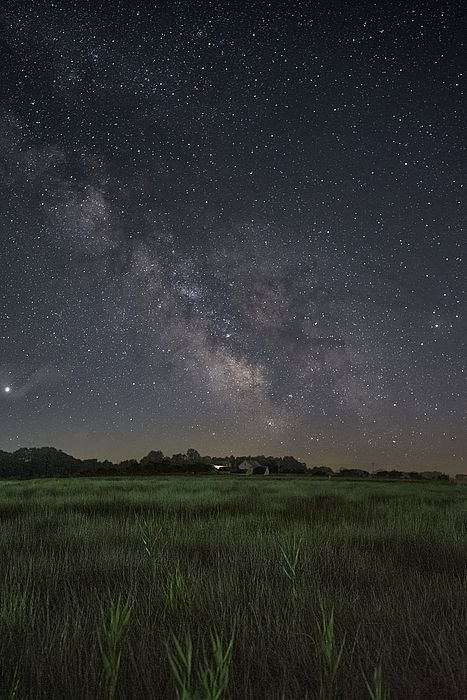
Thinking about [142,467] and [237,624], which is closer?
[237,624]

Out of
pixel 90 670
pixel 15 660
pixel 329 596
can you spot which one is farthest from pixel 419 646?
pixel 15 660

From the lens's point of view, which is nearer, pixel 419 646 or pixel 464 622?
pixel 419 646

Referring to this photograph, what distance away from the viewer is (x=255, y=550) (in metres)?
4.77

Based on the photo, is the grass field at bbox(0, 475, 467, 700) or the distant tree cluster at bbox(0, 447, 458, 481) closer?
the grass field at bbox(0, 475, 467, 700)

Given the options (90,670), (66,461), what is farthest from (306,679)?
(66,461)

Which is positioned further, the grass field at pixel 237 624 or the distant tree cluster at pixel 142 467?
the distant tree cluster at pixel 142 467

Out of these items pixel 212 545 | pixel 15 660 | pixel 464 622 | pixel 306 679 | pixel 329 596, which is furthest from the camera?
pixel 212 545

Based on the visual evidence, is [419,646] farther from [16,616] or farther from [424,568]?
[424,568]

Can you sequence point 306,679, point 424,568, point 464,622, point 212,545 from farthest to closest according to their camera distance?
1. point 212,545
2. point 424,568
3. point 464,622
4. point 306,679

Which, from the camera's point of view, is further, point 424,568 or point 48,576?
point 424,568

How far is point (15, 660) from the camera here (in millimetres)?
2338

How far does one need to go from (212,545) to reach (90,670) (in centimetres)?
338

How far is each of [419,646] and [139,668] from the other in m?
1.23

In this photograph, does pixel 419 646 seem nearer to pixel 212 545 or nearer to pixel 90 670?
pixel 90 670
